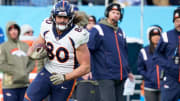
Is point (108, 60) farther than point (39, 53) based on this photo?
Yes

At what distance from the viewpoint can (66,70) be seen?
6.18 meters

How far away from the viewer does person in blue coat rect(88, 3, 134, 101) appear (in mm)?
7819

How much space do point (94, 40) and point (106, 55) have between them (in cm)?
32

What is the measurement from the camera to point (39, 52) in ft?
19.7

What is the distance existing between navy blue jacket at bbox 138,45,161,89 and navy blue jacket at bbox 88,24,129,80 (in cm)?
139

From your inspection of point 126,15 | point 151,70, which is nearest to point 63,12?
point 151,70

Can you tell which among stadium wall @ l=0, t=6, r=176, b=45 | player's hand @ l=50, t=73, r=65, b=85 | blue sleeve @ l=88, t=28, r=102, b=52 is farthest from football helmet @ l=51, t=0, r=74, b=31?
stadium wall @ l=0, t=6, r=176, b=45

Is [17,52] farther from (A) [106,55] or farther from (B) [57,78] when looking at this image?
(B) [57,78]

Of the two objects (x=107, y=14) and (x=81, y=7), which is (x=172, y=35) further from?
(x=81, y=7)

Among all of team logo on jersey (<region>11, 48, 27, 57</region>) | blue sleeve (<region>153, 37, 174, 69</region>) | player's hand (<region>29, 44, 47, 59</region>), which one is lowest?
team logo on jersey (<region>11, 48, 27, 57</region>)

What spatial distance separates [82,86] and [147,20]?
5.77 meters

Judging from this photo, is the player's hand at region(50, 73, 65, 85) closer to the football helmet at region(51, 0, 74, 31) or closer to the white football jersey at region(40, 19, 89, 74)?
the white football jersey at region(40, 19, 89, 74)

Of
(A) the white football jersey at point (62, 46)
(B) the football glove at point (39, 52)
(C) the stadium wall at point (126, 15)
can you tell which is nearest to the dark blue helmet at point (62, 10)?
(A) the white football jersey at point (62, 46)

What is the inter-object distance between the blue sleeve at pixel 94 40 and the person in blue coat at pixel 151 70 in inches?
70.0
